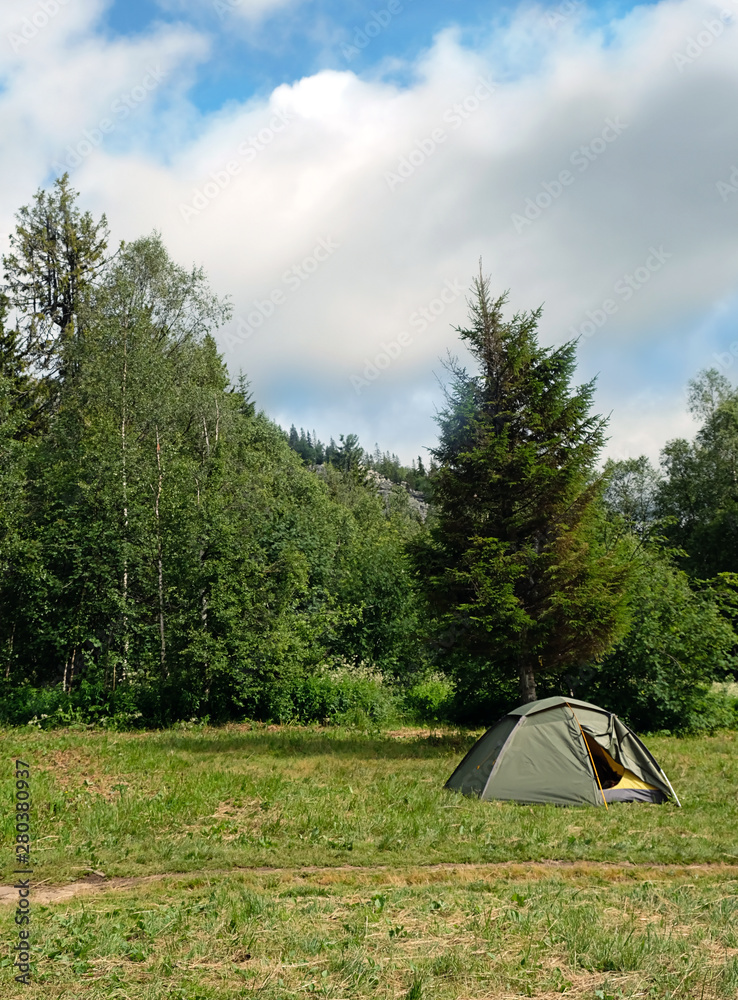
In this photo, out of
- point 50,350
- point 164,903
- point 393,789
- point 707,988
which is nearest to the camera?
point 707,988

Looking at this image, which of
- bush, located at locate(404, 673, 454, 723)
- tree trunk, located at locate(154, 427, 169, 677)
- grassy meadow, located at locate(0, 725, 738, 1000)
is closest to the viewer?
grassy meadow, located at locate(0, 725, 738, 1000)

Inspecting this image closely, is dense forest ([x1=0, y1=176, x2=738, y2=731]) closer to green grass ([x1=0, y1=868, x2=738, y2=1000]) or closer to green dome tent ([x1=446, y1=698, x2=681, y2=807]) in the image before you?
green dome tent ([x1=446, y1=698, x2=681, y2=807])

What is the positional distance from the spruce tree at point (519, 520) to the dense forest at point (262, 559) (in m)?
0.05

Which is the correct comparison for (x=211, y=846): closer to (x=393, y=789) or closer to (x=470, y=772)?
(x=393, y=789)

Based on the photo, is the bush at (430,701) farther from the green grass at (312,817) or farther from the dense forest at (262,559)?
the green grass at (312,817)

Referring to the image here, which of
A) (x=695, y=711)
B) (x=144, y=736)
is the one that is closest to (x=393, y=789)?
(x=144, y=736)

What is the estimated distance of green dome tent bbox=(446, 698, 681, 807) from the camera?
10969mm

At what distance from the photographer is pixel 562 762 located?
1124 cm

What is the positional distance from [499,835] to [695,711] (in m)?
13.2

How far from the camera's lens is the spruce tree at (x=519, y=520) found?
1487 centimetres

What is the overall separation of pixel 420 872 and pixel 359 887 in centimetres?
84

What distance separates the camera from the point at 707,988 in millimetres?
4613

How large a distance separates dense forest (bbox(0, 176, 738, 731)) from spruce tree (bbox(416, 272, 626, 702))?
0.05 metres

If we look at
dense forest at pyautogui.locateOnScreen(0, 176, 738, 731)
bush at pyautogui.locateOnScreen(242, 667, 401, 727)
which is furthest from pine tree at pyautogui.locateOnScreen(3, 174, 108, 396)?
bush at pyautogui.locateOnScreen(242, 667, 401, 727)
